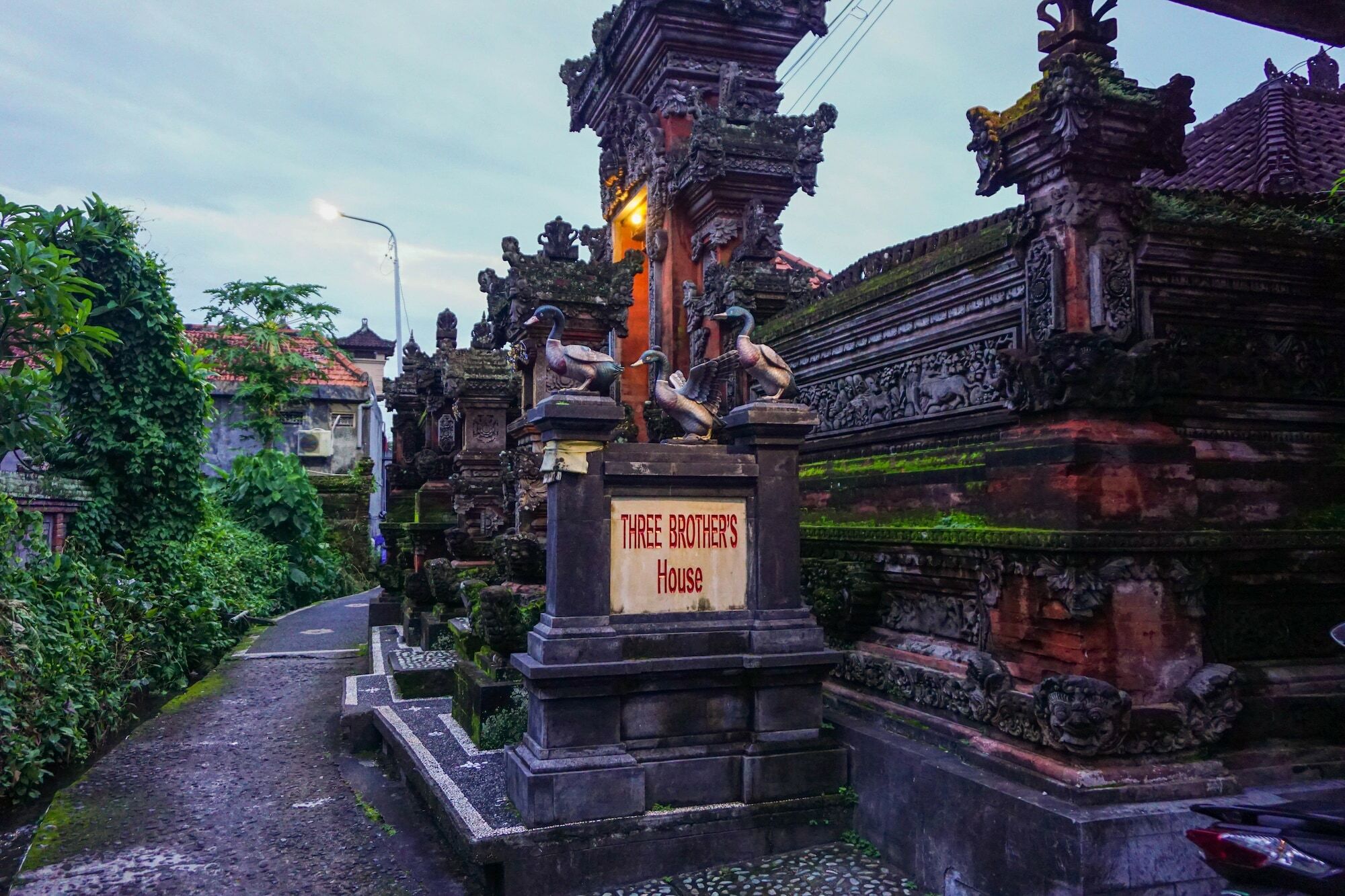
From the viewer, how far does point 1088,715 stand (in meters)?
4.11

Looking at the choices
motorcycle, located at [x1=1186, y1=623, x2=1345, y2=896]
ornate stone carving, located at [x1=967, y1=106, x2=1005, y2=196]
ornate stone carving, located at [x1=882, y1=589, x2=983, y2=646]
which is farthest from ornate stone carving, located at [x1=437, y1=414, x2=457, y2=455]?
motorcycle, located at [x1=1186, y1=623, x2=1345, y2=896]

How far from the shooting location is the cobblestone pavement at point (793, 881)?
4932 millimetres

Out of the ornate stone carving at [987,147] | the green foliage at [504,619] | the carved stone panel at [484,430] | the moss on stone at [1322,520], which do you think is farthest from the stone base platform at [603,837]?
the carved stone panel at [484,430]

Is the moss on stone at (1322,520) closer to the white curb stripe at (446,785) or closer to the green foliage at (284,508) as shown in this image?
the white curb stripe at (446,785)

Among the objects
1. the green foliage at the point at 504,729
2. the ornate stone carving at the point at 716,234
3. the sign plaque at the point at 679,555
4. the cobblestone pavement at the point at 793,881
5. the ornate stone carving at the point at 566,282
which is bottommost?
the cobblestone pavement at the point at 793,881

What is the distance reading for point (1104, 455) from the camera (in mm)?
4375

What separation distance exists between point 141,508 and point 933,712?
32.9 feet

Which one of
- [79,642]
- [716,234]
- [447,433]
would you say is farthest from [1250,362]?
[447,433]

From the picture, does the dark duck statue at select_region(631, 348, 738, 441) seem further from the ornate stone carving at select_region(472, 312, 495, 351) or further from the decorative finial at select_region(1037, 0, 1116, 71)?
the ornate stone carving at select_region(472, 312, 495, 351)

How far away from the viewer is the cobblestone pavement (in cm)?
493

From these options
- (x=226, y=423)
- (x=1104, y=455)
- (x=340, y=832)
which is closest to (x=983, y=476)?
(x=1104, y=455)

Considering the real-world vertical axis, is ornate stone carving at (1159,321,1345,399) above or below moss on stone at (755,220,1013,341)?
below

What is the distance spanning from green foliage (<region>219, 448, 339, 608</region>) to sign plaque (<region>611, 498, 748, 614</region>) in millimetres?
17875

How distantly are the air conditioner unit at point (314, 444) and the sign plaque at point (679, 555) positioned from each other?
1090 inches
